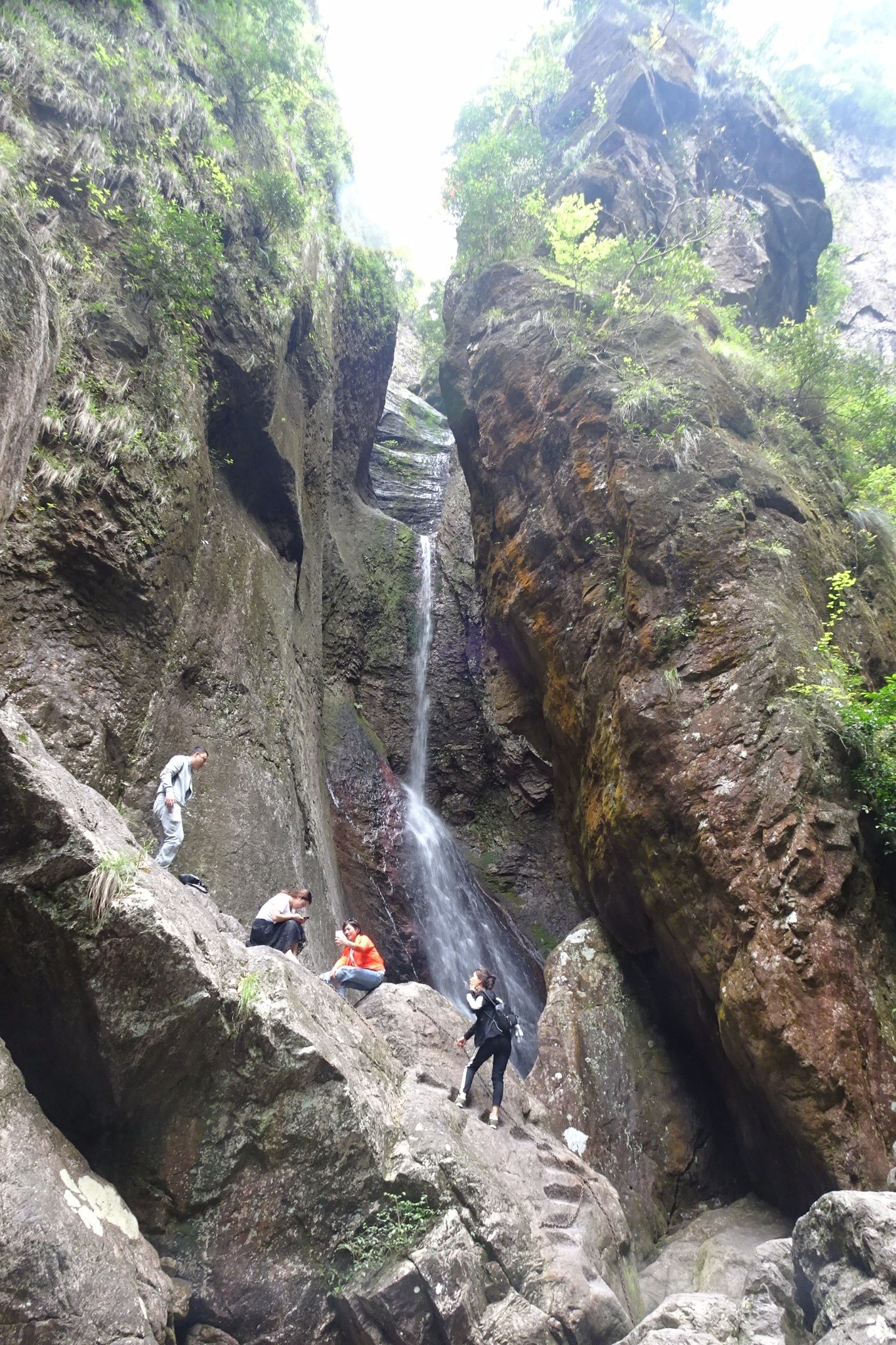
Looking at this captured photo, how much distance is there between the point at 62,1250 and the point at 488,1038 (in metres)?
4.18

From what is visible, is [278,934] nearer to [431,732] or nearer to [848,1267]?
[848,1267]

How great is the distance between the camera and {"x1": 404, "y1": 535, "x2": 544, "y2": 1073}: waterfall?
12.5m

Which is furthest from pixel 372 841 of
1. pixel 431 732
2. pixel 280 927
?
pixel 280 927

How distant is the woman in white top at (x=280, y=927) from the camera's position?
751cm

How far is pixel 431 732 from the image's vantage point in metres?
17.6

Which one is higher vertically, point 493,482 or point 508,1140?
point 493,482

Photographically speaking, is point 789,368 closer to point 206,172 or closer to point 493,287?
point 493,287

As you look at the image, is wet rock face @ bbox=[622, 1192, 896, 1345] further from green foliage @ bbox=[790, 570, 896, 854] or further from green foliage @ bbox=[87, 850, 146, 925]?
green foliage @ bbox=[790, 570, 896, 854]

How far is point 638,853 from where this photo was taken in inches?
398

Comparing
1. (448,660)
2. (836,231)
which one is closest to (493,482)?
(448,660)

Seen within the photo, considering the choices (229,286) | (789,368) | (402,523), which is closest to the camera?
(229,286)

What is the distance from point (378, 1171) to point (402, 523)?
1810cm

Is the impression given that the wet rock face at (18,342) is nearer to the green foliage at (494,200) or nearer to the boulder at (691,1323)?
the boulder at (691,1323)

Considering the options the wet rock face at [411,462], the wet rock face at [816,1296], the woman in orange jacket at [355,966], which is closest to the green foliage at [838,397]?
the wet rock face at [411,462]
